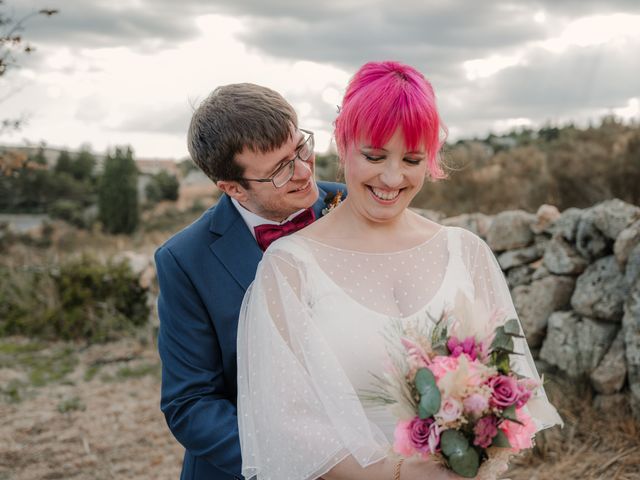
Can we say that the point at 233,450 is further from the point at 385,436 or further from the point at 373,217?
the point at 373,217

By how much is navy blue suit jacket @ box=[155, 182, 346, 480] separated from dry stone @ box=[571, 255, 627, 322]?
3.50m

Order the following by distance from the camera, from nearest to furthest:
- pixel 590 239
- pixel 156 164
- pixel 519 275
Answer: pixel 590 239
pixel 519 275
pixel 156 164

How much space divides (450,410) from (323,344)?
2.00ft

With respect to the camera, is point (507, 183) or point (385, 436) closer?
point (385, 436)

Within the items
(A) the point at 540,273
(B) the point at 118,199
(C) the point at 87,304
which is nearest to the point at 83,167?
(B) the point at 118,199

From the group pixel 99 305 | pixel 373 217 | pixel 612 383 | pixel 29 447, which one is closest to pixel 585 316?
pixel 612 383

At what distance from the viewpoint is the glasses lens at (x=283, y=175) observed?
2.96 metres

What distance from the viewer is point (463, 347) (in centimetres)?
190

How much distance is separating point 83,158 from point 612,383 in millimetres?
34590

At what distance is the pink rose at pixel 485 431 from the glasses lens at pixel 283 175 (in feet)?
4.85

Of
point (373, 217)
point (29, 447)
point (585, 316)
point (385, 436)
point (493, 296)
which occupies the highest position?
point (373, 217)

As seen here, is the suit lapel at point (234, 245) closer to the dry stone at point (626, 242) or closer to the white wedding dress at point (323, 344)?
the white wedding dress at point (323, 344)

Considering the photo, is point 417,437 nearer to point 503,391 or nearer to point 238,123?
point 503,391

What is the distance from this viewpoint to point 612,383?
5.16 meters
